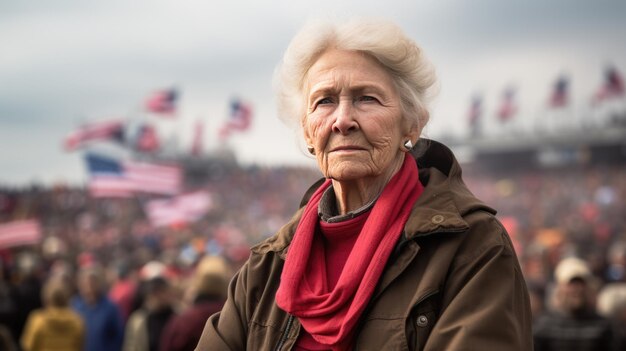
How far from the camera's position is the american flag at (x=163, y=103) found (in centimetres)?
3191

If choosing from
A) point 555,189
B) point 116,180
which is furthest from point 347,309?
point 555,189

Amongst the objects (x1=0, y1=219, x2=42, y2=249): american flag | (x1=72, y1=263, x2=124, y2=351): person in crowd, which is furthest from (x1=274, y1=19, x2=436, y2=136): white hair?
(x1=0, y1=219, x2=42, y2=249): american flag

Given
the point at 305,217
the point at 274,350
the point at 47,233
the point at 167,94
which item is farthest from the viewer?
the point at 167,94

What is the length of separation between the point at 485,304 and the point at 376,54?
2.47 feet

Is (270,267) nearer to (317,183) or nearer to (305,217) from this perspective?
(305,217)

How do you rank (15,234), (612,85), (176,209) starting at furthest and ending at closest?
(612,85) → (176,209) → (15,234)

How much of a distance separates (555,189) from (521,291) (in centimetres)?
5051

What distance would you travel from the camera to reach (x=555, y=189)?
5016 centimetres

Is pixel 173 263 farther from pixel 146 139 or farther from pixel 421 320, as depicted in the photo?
pixel 146 139

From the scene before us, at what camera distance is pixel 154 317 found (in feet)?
23.4

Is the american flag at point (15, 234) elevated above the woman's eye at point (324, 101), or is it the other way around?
the woman's eye at point (324, 101)

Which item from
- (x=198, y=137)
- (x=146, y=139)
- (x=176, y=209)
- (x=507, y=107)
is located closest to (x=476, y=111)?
(x=507, y=107)

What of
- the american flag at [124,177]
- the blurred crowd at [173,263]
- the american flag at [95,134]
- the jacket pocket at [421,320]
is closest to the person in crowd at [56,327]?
the blurred crowd at [173,263]

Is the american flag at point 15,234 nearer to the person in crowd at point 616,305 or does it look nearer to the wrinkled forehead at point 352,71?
the person in crowd at point 616,305
